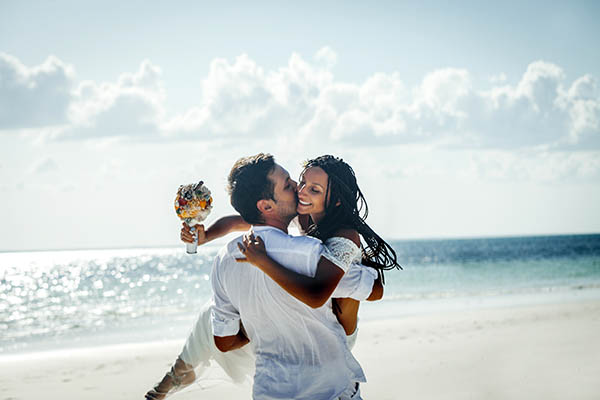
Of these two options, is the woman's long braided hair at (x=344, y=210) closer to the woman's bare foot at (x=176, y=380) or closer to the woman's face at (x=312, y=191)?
the woman's face at (x=312, y=191)

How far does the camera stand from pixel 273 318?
2855mm

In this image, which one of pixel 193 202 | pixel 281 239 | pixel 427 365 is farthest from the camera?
pixel 427 365

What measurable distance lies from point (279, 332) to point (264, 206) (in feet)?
2.09

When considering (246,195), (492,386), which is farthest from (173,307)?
(246,195)

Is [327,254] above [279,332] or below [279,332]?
above

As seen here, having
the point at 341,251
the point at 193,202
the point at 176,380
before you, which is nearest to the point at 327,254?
the point at 341,251

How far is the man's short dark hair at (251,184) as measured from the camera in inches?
111

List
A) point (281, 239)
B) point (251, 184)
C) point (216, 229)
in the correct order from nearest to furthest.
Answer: point (281, 239) → point (251, 184) → point (216, 229)

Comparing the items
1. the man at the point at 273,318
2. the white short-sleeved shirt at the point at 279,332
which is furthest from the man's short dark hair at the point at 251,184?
the white short-sleeved shirt at the point at 279,332

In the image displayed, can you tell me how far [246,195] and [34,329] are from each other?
12.5 meters

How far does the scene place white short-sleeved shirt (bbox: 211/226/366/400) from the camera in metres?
2.80

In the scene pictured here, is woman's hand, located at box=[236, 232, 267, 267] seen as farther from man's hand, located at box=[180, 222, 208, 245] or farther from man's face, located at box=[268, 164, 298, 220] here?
man's hand, located at box=[180, 222, 208, 245]

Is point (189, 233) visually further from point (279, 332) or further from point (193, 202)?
point (279, 332)

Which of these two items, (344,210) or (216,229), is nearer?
(344,210)
